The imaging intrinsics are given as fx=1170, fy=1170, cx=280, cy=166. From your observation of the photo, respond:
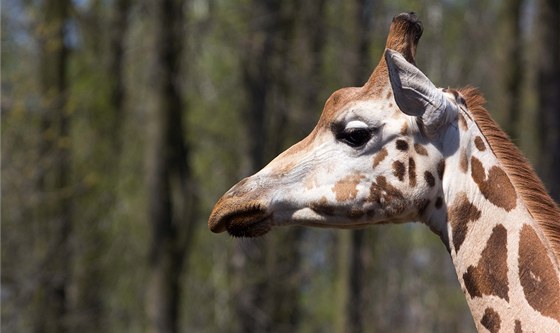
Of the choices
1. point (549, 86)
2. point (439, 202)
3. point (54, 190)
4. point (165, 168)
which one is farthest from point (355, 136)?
point (549, 86)

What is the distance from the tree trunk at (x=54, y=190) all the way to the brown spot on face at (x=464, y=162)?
11338mm

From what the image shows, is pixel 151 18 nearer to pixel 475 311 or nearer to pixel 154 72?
pixel 154 72

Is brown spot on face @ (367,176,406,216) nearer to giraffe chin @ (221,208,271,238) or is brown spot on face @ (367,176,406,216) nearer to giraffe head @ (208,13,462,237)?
giraffe head @ (208,13,462,237)

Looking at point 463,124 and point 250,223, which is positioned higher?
point 463,124

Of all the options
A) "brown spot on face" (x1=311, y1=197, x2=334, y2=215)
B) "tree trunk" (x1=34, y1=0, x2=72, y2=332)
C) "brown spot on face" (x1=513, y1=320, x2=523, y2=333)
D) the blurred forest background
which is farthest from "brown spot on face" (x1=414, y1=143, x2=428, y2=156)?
"tree trunk" (x1=34, y1=0, x2=72, y2=332)

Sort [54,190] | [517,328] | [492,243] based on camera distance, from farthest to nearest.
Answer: [54,190] < [492,243] < [517,328]

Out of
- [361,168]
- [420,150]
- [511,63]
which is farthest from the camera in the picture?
[511,63]

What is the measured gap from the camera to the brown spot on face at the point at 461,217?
6.10m

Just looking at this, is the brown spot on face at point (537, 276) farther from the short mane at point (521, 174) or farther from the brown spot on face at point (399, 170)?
the brown spot on face at point (399, 170)

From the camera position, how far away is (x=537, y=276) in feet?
19.2

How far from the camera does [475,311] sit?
19.6 ft

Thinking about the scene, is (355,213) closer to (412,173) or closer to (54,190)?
(412,173)

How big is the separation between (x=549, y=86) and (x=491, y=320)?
541 inches

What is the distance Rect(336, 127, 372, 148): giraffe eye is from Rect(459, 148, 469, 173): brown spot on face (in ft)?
1.70
